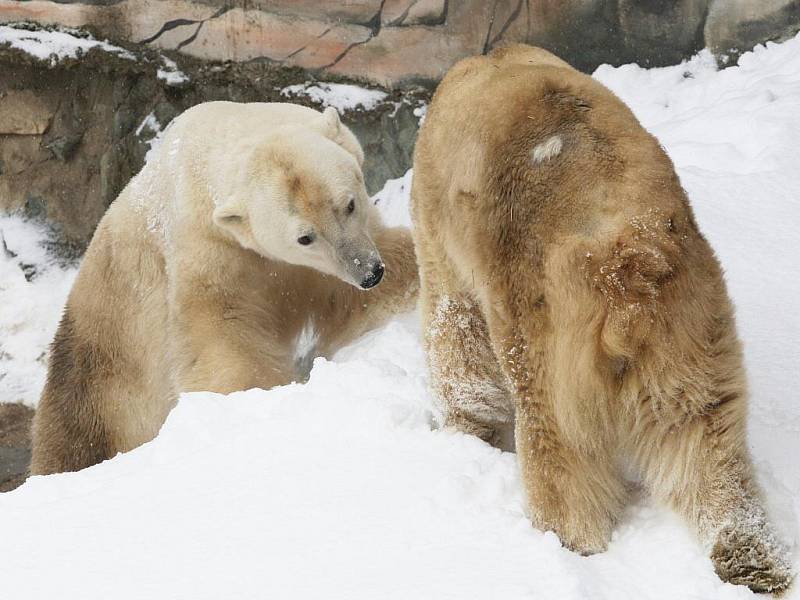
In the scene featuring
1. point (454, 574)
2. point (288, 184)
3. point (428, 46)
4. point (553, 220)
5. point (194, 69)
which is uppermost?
point (553, 220)

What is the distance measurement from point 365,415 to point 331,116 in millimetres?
2444

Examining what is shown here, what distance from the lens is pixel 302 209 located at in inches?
183

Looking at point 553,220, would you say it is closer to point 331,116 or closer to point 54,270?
point 331,116

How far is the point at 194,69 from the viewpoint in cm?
850

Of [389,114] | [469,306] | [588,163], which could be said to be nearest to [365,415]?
[469,306]

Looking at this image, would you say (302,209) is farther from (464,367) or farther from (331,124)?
(464,367)

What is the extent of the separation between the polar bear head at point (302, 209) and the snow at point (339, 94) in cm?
344

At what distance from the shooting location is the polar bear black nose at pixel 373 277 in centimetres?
455

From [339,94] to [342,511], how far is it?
6.09 metres

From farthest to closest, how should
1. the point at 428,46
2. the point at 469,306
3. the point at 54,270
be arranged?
the point at 54,270, the point at 428,46, the point at 469,306

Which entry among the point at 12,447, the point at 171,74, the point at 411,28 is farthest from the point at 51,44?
the point at 12,447

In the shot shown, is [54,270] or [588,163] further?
[54,270]

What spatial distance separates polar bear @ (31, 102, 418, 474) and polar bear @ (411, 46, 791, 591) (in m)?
2.02

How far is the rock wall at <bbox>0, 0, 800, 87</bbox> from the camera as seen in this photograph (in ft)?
23.7
